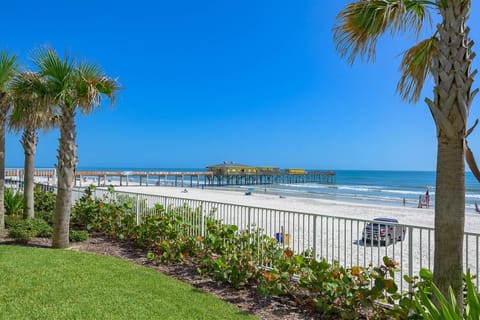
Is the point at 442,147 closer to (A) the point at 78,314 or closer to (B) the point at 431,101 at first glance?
(B) the point at 431,101

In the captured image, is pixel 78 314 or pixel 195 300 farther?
pixel 195 300

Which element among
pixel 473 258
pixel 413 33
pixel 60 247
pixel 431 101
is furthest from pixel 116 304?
pixel 473 258

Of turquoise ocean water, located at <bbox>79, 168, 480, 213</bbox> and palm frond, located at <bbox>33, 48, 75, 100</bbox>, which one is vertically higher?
palm frond, located at <bbox>33, 48, 75, 100</bbox>

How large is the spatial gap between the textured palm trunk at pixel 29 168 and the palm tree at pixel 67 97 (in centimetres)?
261

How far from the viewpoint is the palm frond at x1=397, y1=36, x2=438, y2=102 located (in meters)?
3.91

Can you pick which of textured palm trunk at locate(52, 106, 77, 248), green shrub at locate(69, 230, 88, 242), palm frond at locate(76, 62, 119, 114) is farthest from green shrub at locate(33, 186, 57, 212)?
palm frond at locate(76, 62, 119, 114)

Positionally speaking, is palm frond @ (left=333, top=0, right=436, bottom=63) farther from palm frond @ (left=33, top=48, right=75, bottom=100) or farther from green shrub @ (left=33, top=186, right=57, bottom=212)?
green shrub @ (left=33, top=186, right=57, bottom=212)

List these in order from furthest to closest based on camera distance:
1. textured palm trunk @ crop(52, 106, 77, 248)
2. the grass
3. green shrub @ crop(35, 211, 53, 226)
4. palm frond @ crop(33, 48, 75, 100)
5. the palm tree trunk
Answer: green shrub @ crop(35, 211, 53, 226), textured palm trunk @ crop(52, 106, 77, 248), palm frond @ crop(33, 48, 75, 100), the grass, the palm tree trunk

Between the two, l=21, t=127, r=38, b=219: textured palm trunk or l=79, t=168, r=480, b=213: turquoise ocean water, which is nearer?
l=21, t=127, r=38, b=219: textured palm trunk

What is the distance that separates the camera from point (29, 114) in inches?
334

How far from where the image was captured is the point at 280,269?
471 centimetres

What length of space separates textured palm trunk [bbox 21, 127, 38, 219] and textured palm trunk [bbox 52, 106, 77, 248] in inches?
102

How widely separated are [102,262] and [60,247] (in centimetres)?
159

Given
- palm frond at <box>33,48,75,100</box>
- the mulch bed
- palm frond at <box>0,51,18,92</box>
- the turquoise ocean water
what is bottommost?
the turquoise ocean water
